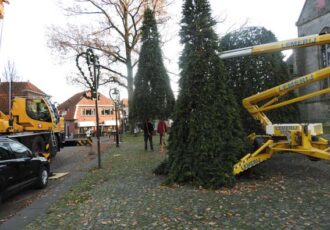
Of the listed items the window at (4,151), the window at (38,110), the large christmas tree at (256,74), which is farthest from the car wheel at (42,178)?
the window at (38,110)

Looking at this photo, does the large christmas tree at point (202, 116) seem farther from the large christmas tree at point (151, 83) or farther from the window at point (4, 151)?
the large christmas tree at point (151, 83)

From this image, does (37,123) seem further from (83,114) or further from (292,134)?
(83,114)

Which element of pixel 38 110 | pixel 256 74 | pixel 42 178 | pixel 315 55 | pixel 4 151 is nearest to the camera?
pixel 4 151

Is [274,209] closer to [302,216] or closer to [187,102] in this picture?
[302,216]

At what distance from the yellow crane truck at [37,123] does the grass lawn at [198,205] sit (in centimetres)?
625

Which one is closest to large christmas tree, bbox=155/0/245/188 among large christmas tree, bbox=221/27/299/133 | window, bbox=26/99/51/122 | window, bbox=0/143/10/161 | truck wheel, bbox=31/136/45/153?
large christmas tree, bbox=221/27/299/133

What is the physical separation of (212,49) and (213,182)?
3.45 meters

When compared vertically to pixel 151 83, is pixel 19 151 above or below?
below

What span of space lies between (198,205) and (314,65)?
24.1 meters

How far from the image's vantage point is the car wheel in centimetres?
1030

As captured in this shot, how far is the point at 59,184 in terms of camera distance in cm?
1088

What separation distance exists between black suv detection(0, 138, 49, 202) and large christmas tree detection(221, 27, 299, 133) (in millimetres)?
6576

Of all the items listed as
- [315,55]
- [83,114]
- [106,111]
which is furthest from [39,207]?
[106,111]

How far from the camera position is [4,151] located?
8.67 meters
